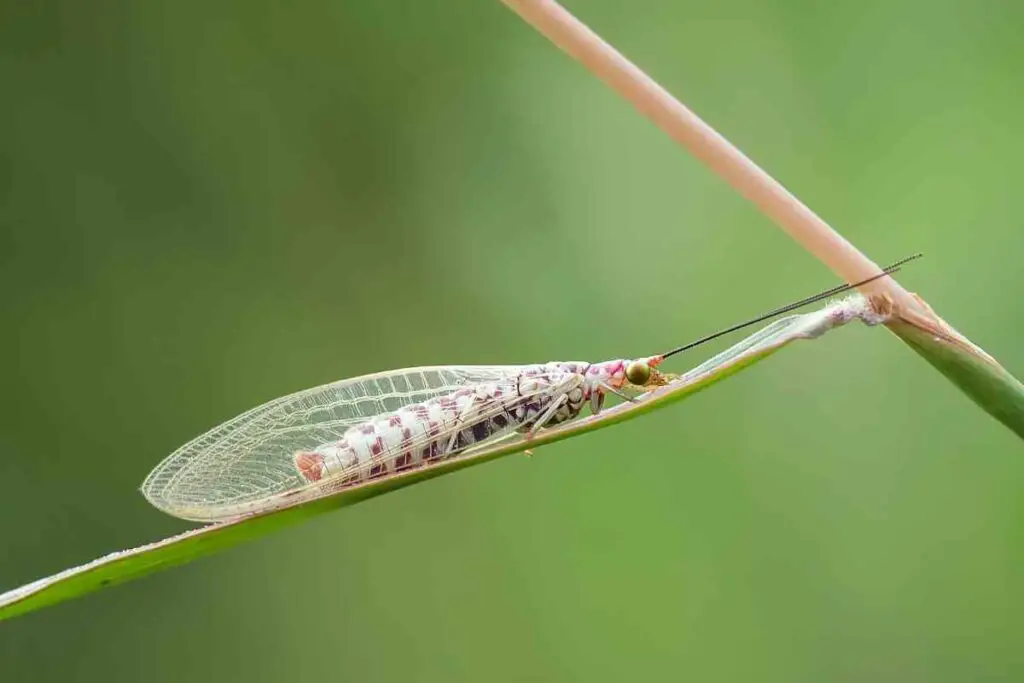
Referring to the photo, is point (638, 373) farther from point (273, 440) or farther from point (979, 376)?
point (979, 376)

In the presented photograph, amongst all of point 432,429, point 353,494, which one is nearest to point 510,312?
point 432,429

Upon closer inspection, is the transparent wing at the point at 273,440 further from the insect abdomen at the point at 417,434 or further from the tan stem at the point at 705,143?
the tan stem at the point at 705,143

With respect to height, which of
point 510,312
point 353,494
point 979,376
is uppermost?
point 510,312

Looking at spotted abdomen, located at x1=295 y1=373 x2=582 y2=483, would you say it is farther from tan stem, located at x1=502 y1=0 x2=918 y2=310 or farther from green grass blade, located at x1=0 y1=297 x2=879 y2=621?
tan stem, located at x1=502 y1=0 x2=918 y2=310

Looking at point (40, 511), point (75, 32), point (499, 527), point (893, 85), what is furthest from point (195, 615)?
point (893, 85)

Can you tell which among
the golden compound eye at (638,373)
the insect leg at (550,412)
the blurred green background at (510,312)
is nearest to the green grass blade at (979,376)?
the golden compound eye at (638,373)

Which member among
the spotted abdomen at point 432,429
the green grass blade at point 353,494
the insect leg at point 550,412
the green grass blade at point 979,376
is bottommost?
the green grass blade at point 979,376
